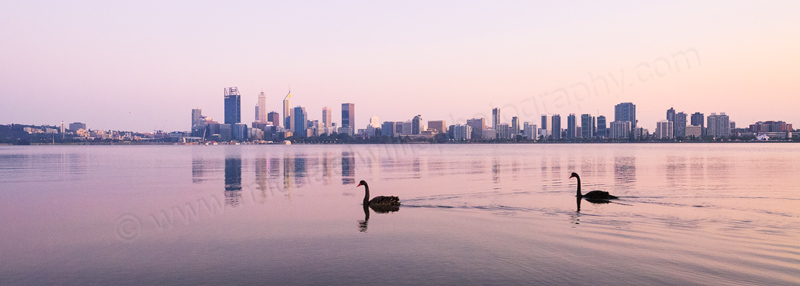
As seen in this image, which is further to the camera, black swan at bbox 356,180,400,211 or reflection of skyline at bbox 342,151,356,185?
reflection of skyline at bbox 342,151,356,185

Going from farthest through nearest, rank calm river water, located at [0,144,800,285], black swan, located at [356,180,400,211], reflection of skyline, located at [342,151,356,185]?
reflection of skyline, located at [342,151,356,185] → black swan, located at [356,180,400,211] → calm river water, located at [0,144,800,285]

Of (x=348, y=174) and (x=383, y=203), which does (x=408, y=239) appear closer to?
(x=383, y=203)

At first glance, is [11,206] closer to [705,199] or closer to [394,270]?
[394,270]

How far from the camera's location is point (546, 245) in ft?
56.1

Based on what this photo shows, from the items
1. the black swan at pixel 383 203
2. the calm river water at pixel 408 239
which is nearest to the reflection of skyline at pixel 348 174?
the calm river water at pixel 408 239

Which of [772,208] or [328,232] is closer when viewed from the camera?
[328,232]

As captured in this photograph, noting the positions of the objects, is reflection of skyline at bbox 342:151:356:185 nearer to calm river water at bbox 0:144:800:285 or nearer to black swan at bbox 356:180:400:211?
calm river water at bbox 0:144:800:285

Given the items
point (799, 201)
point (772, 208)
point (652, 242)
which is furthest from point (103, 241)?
point (799, 201)

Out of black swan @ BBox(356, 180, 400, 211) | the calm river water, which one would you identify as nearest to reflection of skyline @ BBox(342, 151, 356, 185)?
the calm river water

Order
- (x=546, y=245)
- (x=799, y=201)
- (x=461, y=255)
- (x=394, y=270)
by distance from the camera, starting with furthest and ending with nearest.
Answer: (x=799, y=201) < (x=546, y=245) < (x=461, y=255) < (x=394, y=270)

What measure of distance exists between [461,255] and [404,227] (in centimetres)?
563

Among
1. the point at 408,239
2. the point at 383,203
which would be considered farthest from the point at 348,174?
the point at 408,239

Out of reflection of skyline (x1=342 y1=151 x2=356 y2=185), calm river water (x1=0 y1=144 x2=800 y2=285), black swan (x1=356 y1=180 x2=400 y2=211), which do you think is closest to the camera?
calm river water (x1=0 y1=144 x2=800 y2=285)

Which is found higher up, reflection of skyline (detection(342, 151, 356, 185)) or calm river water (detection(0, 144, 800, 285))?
calm river water (detection(0, 144, 800, 285))
